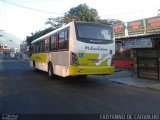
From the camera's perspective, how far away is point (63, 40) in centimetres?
1611

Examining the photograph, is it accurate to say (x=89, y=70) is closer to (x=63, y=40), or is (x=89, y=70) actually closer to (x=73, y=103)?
(x=63, y=40)

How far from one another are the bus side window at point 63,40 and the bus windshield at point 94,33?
39.8 inches

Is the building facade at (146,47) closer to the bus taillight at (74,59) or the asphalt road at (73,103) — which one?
the bus taillight at (74,59)

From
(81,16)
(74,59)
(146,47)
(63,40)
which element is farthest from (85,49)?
(81,16)

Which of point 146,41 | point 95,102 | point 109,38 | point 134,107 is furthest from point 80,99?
point 146,41

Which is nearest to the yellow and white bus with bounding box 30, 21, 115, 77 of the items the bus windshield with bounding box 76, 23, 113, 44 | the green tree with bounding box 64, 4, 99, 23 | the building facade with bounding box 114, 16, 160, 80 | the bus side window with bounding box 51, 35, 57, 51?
the bus windshield with bounding box 76, 23, 113, 44

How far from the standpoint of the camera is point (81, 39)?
14.8 metres

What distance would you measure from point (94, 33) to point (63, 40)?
1.88 meters

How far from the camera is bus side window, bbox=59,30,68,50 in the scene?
51.1 feet

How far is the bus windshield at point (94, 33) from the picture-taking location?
586 inches

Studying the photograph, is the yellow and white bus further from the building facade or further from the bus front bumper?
the building facade

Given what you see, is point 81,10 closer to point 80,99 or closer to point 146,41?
point 146,41

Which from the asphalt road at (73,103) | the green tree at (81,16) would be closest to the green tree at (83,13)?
the green tree at (81,16)

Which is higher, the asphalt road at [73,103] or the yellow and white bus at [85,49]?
the yellow and white bus at [85,49]
